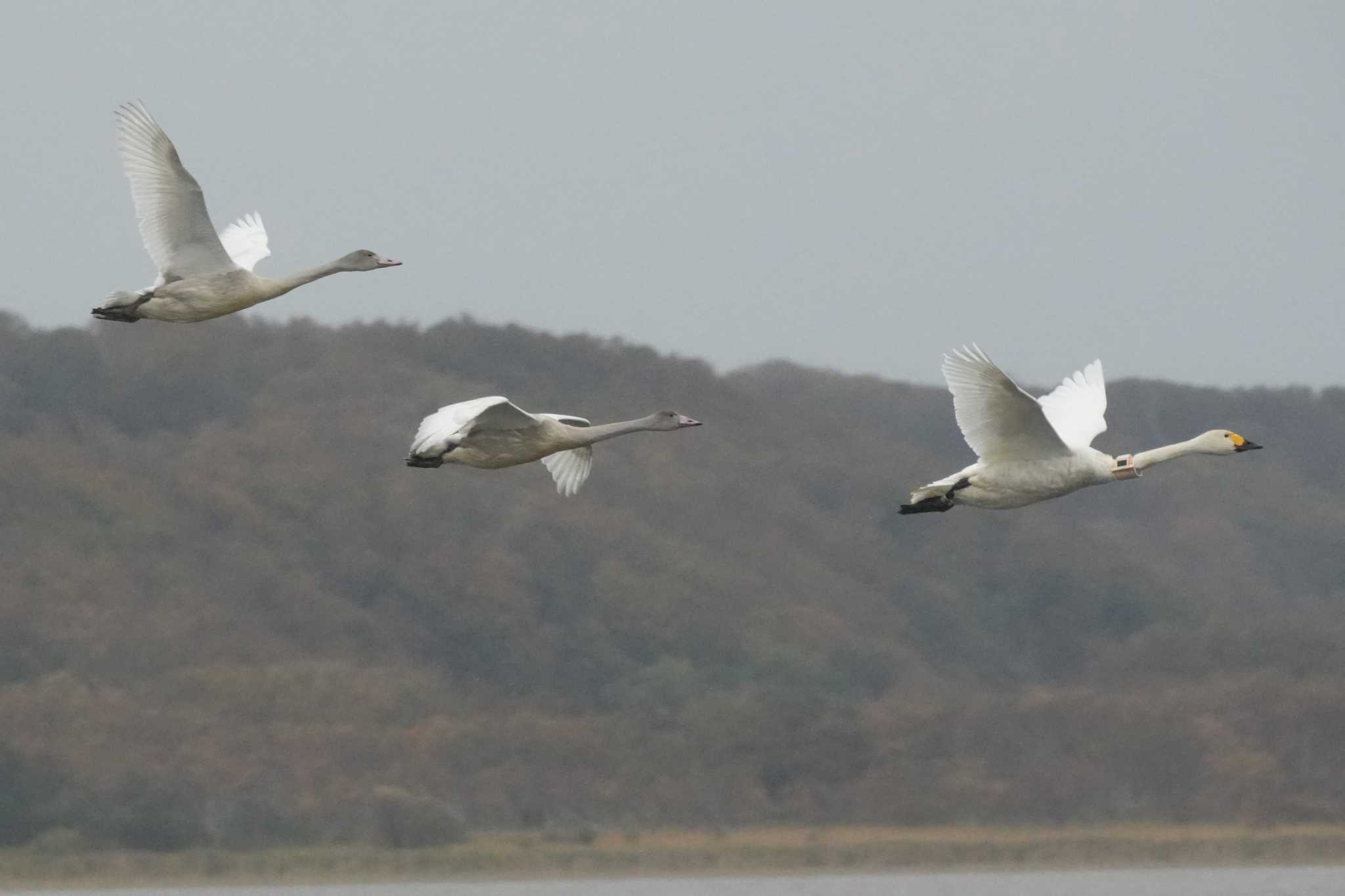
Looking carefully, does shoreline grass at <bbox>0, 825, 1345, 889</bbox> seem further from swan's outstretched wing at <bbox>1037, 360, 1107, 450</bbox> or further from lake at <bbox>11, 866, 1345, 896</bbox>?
swan's outstretched wing at <bbox>1037, 360, 1107, 450</bbox>

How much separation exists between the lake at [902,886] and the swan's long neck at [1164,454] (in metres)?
16.7

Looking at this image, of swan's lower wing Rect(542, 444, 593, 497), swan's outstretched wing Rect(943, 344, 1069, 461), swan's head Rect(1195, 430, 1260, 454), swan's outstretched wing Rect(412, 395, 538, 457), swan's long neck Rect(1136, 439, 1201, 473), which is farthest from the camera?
swan's head Rect(1195, 430, 1260, 454)

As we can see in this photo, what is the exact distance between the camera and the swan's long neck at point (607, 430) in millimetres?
16469

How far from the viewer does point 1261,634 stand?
127ft

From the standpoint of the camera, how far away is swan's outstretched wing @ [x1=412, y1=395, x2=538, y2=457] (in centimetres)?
1523

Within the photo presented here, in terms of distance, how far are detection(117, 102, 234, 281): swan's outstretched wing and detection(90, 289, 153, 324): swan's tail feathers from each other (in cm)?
22

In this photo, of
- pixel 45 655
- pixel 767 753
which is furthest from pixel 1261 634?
pixel 45 655

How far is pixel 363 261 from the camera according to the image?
57.2 ft

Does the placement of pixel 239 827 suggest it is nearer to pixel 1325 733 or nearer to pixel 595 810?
pixel 595 810

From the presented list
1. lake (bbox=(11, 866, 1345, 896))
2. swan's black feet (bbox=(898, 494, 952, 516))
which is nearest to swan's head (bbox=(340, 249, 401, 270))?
swan's black feet (bbox=(898, 494, 952, 516))

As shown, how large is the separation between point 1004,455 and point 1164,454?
189 centimetres

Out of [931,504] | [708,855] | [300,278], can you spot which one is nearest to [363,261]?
[300,278]

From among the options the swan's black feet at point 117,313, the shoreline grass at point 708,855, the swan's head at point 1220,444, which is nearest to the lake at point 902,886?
the shoreline grass at point 708,855

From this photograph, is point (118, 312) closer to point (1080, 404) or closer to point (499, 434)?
point (499, 434)
